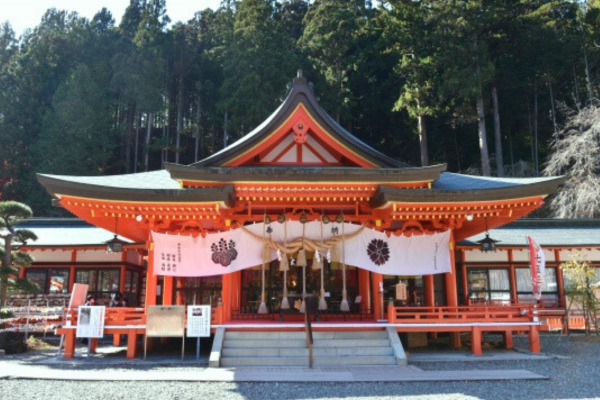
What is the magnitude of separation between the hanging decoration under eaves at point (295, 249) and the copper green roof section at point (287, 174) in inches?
60.5

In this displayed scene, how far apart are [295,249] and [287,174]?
2.17 metres

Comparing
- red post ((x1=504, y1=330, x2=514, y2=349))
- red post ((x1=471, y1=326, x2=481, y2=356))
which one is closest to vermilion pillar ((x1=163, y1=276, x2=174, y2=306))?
red post ((x1=471, y1=326, x2=481, y2=356))

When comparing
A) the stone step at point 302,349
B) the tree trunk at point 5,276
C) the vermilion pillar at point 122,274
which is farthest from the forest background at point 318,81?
the stone step at point 302,349

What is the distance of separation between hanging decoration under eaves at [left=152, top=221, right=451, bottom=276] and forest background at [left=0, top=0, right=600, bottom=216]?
1754cm

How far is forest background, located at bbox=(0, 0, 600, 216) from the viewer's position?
29469 mm

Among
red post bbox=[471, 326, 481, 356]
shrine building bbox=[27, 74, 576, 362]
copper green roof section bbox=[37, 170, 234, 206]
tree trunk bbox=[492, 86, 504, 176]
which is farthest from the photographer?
tree trunk bbox=[492, 86, 504, 176]

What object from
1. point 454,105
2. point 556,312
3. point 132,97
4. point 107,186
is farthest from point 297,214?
point 132,97

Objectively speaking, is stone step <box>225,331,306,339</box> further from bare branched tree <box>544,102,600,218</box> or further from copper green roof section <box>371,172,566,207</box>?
bare branched tree <box>544,102,600,218</box>

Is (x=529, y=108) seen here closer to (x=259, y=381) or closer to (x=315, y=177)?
(x=315, y=177)

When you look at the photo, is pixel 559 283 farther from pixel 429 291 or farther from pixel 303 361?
pixel 303 361

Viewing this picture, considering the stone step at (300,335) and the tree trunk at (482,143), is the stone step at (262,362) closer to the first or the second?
the stone step at (300,335)

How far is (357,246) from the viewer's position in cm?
1241

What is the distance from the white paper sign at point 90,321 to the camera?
11023mm

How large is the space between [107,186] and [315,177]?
468 cm
